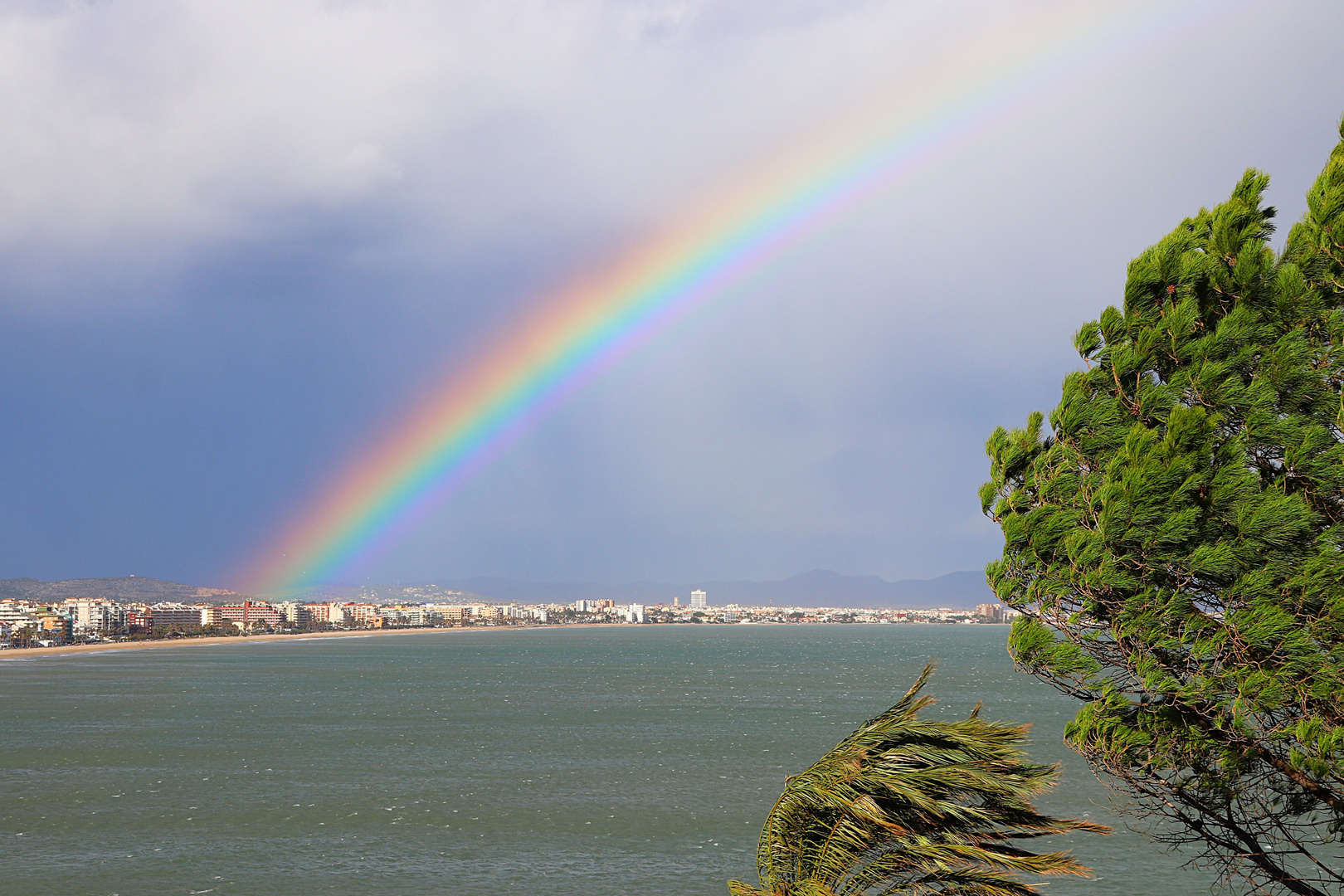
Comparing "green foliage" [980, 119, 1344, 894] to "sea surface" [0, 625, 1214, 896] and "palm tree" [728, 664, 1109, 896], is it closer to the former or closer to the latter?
"palm tree" [728, 664, 1109, 896]

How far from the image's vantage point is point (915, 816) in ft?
27.9

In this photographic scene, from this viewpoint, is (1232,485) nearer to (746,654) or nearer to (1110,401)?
(1110,401)

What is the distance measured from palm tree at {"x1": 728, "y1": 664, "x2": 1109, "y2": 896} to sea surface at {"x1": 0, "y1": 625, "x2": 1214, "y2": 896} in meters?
20.4

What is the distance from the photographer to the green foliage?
421 inches

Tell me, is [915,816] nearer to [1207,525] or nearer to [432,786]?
[1207,525]

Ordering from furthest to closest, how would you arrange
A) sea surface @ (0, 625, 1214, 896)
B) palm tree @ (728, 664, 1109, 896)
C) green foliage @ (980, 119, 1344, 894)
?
sea surface @ (0, 625, 1214, 896) → green foliage @ (980, 119, 1344, 894) → palm tree @ (728, 664, 1109, 896)

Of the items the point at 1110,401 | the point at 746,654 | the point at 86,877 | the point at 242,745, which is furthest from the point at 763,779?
the point at 746,654

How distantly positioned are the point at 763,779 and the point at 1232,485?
36.8 metres

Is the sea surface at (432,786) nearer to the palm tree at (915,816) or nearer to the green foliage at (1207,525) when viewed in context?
the green foliage at (1207,525)

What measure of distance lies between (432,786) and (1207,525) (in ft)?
126

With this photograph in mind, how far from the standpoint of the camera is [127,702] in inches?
3314

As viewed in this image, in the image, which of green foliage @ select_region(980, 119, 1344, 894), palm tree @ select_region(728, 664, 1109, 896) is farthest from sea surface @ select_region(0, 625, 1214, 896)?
palm tree @ select_region(728, 664, 1109, 896)

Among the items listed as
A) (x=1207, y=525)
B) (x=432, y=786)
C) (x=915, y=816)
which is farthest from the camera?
(x=432, y=786)

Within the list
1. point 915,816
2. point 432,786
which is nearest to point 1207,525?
point 915,816
